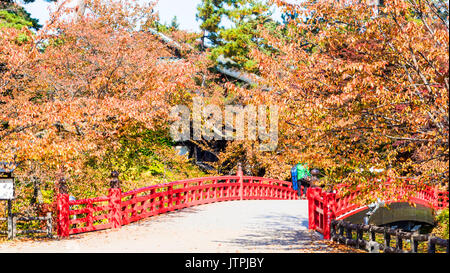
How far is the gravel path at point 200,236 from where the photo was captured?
35.9 ft

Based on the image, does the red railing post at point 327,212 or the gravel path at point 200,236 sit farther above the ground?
the red railing post at point 327,212

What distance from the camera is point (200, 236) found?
41.3 ft

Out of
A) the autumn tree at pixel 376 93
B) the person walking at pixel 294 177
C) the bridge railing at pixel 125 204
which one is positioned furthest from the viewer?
the person walking at pixel 294 177

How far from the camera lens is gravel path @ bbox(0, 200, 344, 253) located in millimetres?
10930

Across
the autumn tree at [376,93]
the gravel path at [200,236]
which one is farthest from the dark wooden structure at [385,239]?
the autumn tree at [376,93]

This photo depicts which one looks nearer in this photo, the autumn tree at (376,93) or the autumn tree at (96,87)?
the autumn tree at (376,93)

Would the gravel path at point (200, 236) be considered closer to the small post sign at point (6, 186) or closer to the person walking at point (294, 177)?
the small post sign at point (6, 186)

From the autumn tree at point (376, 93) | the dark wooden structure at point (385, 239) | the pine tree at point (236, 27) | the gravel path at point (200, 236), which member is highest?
the pine tree at point (236, 27)

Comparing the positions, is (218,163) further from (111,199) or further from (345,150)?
(345,150)

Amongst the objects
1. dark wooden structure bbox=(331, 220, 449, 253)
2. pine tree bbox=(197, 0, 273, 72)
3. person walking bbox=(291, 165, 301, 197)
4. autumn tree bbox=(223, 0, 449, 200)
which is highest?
pine tree bbox=(197, 0, 273, 72)

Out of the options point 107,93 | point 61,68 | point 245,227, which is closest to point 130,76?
point 107,93

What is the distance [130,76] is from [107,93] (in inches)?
75.3

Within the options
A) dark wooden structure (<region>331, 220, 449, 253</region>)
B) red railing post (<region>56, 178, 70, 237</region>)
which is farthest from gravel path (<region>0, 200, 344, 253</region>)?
dark wooden structure (<region>331, 220, 449, 253</region>)

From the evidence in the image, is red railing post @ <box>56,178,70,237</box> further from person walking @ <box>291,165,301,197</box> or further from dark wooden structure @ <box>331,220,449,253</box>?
person walking @ <box>291,165,301,197</box>
